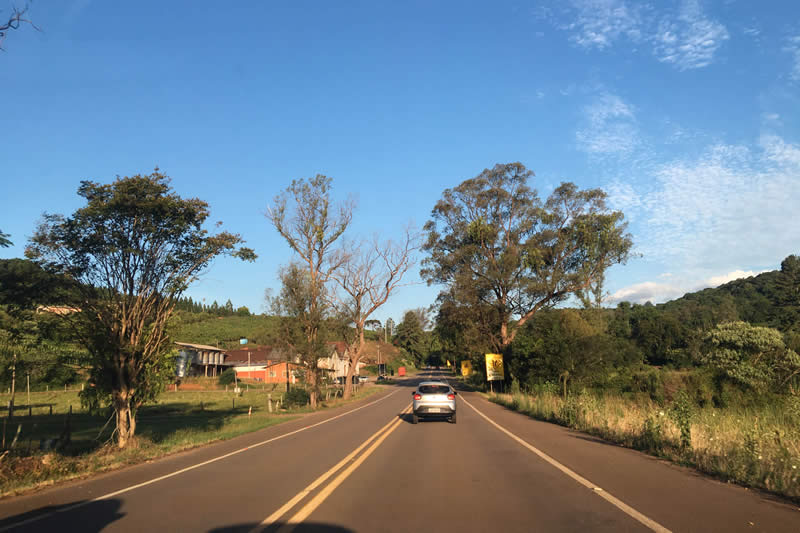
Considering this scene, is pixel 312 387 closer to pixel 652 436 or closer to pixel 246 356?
pixel 652 436

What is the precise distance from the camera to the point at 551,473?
9.11 metres

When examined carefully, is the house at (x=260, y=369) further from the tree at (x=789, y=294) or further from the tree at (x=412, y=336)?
the tree at (x=412, y=336)

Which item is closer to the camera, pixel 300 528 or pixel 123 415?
pixel 300 528

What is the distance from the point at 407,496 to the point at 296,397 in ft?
94.7

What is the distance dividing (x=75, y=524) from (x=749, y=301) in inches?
4727

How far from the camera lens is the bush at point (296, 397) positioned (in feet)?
113

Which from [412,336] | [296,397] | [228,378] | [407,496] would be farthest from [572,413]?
[412,336]

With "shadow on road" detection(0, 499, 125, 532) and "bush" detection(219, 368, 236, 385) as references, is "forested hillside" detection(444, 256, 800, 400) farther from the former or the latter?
"bush" detection(219, 368, 236, 385)

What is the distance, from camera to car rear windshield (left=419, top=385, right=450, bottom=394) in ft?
69.5

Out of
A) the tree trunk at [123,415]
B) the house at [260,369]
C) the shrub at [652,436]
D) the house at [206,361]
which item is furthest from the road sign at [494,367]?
the house at [206,361]

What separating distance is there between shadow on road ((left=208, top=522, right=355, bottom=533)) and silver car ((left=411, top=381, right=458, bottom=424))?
1523 centimetres

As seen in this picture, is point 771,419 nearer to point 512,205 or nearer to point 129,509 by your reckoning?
point 129,509

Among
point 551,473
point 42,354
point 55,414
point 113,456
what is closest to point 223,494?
point 551,473

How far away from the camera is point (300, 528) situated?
5809 millimetres
